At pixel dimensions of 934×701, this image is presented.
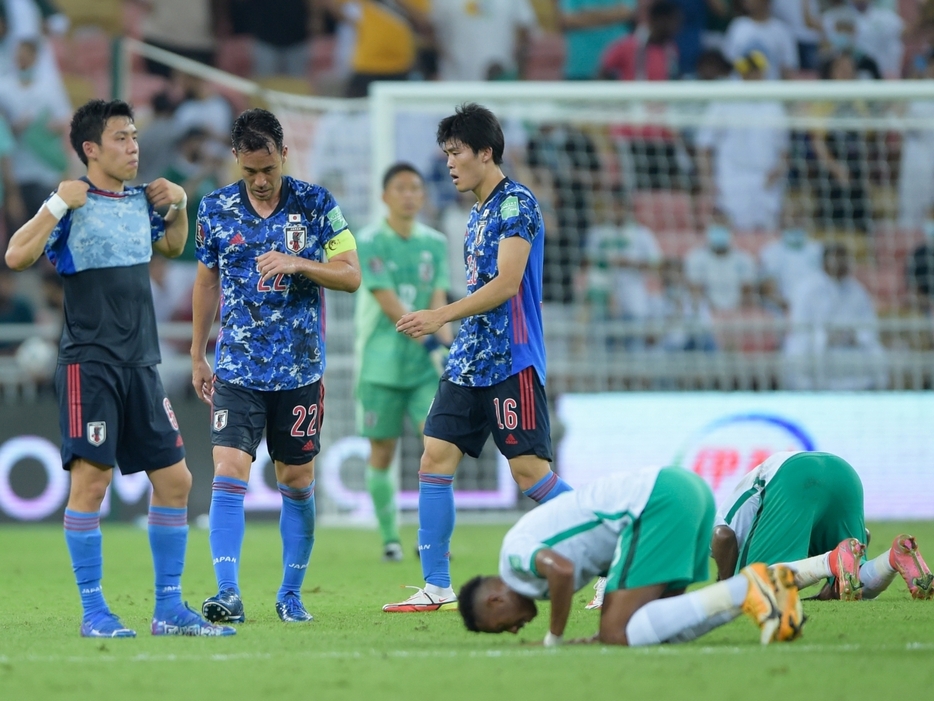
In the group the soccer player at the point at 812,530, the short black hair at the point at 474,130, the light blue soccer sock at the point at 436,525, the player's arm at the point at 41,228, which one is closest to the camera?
the player's arm at the point at 41,228

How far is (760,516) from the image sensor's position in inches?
272

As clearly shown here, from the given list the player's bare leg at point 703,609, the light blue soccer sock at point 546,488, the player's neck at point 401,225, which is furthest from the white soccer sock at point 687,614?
the player's neck at point 401,225

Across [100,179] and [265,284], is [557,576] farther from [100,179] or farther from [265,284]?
[100,179]

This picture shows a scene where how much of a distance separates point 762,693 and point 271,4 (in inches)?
575

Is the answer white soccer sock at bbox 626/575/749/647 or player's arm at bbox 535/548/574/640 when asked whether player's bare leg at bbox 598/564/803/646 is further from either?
player's arm at bbox 535/548/574/640

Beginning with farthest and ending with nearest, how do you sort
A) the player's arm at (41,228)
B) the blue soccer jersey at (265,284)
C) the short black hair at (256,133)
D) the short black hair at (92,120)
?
the blue soccer jersey at (265,284), the short black hair at (256,133), the short black hair at (92,120), the player's arm at (41,228)

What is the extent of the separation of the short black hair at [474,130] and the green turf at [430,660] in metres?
2.24

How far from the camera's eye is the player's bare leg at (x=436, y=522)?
22.5ft

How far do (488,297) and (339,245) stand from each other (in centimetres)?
73

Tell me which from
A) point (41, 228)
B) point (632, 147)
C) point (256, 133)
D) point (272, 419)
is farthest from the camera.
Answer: point (632, 147)

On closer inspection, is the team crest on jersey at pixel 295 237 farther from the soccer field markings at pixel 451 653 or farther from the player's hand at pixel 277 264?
the soccer field markings at pixel 451 653

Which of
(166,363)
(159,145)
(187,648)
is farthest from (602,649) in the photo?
(159,145)

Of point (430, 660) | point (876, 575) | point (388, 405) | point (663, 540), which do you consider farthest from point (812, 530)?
point (388, 405)

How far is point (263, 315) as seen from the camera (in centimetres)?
631
